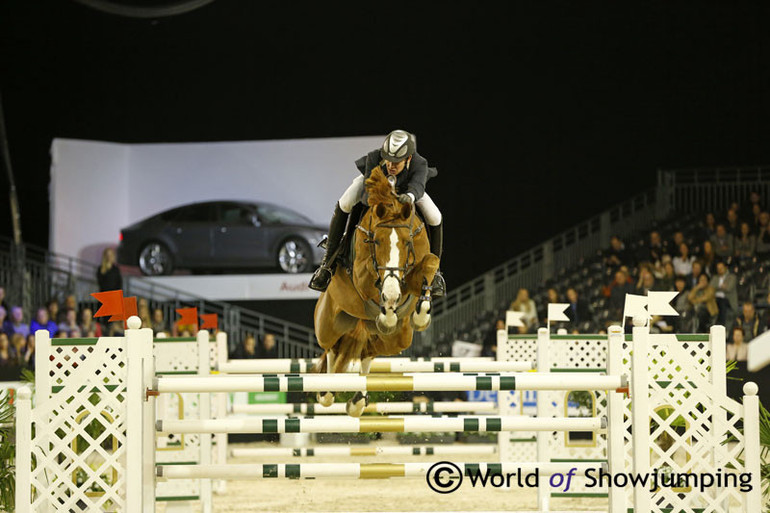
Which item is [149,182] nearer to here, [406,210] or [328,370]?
[328,370]

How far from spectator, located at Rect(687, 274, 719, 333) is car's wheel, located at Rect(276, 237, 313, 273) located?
5.17 meters

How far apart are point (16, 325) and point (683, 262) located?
857 centimetres

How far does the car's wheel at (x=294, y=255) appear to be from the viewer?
13.1 metres

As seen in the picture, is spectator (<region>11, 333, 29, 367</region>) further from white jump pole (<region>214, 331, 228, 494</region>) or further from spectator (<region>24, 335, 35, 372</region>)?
white jump pole (<region>214, 331, 228, 494</region>)

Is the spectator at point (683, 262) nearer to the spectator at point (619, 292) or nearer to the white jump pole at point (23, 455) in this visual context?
the spectator at point (619, 292)

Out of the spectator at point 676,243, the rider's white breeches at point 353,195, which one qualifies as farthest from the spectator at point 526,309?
the rider's white breeches at point 353,195

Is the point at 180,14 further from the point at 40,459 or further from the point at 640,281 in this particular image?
the point at 40,459

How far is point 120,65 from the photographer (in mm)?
13922

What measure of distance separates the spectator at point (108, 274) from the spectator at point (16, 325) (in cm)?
104

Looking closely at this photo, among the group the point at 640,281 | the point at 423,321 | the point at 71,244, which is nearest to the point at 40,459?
the point at 423,321

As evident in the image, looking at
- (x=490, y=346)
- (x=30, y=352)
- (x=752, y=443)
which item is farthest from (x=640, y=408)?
(x=30, y=352)

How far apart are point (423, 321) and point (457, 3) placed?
33.8ft

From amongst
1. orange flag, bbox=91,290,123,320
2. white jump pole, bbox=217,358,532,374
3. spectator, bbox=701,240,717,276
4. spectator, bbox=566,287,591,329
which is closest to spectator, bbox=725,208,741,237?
spectator, bbox=701,240,717,276

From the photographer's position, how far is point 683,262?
1198 cm
